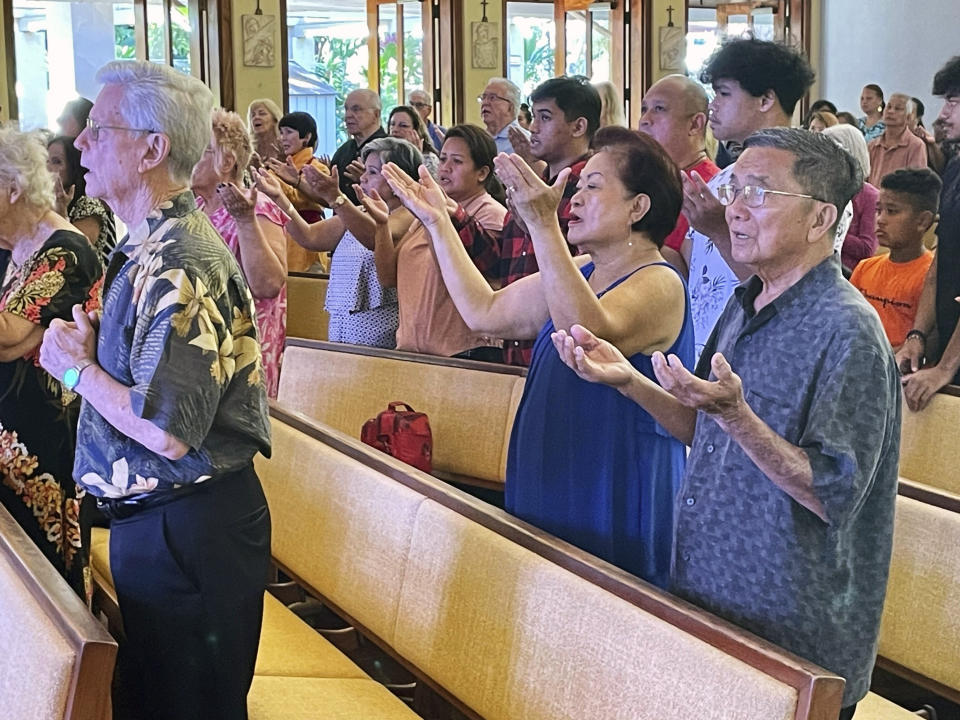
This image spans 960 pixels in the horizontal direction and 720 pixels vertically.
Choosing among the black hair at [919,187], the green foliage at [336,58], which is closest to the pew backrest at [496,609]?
the black hair at [919,187]

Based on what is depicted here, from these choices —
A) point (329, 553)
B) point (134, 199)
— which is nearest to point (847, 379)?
point (134, 199)

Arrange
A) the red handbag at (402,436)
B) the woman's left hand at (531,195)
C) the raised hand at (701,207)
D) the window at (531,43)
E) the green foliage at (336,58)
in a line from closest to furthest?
the woman's left hand at (531,195)
the raised hand at (701,207)
the red handbag at (402,436)
the green foliage at (336,58)
the window at (531,43)

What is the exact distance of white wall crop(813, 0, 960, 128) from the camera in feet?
39.7

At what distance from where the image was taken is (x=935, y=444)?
3455mm

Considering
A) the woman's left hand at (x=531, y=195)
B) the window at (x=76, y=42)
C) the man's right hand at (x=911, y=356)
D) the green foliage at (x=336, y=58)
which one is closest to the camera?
the woman's left hand at (x=531, y=195)

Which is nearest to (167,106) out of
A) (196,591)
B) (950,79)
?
(196,591)

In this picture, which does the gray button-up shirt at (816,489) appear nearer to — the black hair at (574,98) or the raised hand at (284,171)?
the black hair at (574,98)

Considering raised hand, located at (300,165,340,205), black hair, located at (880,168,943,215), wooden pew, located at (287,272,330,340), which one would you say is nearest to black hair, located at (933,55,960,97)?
black hair, located at (880,168,943,215)

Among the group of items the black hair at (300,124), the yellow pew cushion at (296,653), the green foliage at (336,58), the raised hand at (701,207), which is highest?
the green foliage at (336,58)

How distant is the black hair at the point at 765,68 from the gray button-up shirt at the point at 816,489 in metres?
1.39

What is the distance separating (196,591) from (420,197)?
102 centimetres

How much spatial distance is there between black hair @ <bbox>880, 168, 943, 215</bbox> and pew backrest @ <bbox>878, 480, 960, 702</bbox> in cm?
198

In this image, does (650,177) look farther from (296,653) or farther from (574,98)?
(574,98)

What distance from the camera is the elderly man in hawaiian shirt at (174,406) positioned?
6.20 feet
